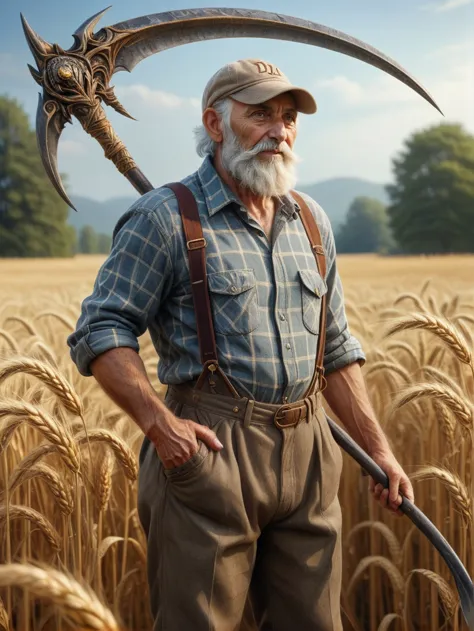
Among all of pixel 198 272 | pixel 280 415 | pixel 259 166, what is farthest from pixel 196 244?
pixel 280 415

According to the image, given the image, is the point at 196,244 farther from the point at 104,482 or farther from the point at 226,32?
the point at 104,482

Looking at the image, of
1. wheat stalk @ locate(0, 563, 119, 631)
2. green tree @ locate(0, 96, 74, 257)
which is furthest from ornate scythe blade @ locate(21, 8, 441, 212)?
green tree @ locate(0, 96, 74, 257)

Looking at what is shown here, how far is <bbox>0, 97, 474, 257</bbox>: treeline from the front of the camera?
3362cm

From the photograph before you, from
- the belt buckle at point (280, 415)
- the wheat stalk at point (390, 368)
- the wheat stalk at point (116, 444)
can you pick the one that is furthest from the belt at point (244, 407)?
the wheat stalk at point (390, 368)

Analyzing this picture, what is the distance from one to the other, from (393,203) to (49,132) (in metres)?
45.1

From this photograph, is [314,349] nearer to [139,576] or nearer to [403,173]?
[139,576]

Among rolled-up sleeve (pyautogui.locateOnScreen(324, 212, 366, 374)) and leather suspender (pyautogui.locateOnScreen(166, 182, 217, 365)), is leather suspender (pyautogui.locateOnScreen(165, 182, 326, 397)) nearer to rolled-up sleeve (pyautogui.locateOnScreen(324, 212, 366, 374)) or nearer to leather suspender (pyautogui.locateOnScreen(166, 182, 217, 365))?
leather suspender (pyautogui.locateOnScreen(166, 182, 217, 365))

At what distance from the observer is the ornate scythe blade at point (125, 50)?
2.48 metres

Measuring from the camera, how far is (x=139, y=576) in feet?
11.2

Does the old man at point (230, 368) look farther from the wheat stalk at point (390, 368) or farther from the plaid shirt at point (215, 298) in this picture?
the wheat stalk at point (390, 368)

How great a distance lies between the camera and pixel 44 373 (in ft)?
7.41

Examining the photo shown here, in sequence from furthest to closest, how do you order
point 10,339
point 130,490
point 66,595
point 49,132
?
point 10,339 < point 130,490 < point 49,132 < point 66,595

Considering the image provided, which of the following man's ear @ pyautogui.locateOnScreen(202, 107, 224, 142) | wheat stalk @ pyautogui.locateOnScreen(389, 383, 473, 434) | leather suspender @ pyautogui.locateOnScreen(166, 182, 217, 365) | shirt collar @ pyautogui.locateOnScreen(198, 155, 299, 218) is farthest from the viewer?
wheat stalk @ pyautogui.locateOnScreen(389, 383, 473, 434)

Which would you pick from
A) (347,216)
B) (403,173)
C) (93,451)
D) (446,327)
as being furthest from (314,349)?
(347,216)
